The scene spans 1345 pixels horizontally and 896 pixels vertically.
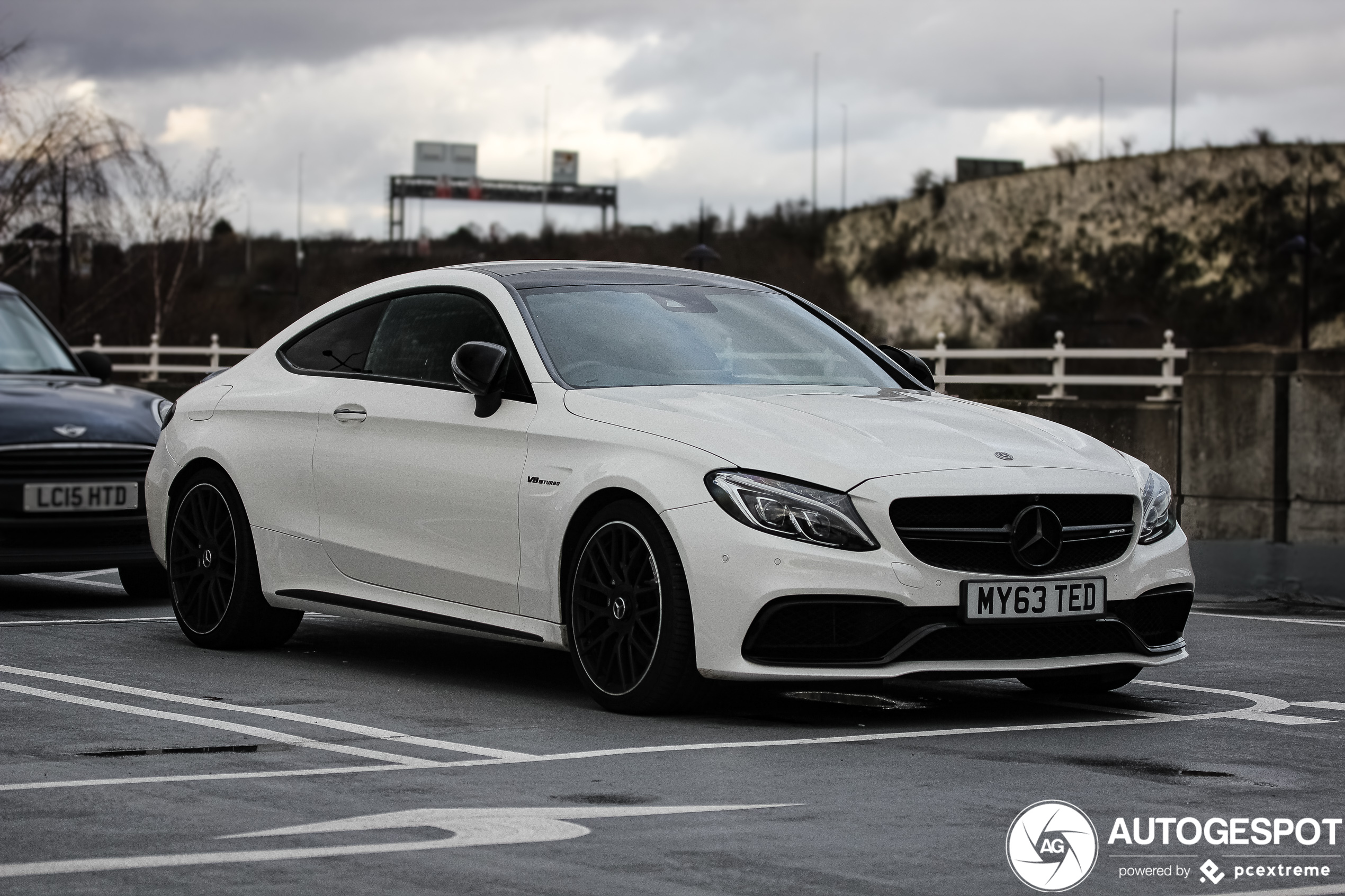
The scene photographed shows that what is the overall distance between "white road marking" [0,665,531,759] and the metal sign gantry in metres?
130

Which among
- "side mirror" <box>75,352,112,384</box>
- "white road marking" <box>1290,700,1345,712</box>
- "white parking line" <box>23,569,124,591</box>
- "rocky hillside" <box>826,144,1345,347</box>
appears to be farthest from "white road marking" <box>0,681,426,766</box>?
"rocky hillside" <box>826,144,1345,347</box>

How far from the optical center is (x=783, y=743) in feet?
20.8

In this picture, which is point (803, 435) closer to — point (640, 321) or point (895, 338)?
point (640, 321)

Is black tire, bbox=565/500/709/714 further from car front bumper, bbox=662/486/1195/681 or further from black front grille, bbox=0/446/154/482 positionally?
black front grille, bbox=0/446/154/482

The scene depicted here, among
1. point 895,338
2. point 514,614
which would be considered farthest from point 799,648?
point 895,338

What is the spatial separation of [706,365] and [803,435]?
3.13 feet

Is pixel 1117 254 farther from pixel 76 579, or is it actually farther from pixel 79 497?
pixel 79 497

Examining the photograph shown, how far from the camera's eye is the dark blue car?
10.3m

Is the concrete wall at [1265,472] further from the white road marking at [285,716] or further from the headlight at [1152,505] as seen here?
the white road marking at [285,716]

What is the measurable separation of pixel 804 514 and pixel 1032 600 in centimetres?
82

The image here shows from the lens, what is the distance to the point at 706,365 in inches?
299

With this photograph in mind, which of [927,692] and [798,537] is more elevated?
[798,537]

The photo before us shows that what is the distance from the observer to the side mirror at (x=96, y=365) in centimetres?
1211

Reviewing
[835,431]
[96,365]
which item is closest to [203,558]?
[835,431]
